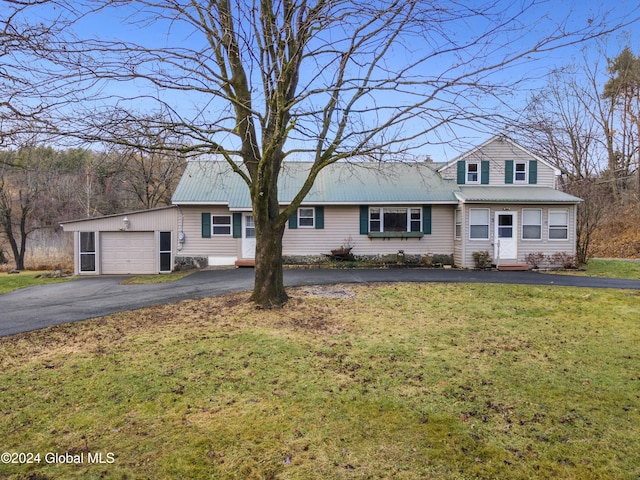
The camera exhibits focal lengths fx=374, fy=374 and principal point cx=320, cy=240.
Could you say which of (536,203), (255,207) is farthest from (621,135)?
(255,207)

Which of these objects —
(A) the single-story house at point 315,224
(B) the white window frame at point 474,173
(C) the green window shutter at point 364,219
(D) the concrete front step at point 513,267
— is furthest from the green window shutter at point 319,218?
(D) the concrete front step at point 513,267

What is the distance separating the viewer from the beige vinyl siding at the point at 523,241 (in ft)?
50.6

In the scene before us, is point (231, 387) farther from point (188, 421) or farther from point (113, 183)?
point (113, 183)

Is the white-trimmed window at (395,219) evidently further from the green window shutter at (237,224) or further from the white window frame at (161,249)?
the white window frame at (161,249)

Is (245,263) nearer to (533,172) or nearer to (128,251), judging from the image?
(128,251)

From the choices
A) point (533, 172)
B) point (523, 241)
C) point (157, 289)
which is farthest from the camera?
point (533, 172)

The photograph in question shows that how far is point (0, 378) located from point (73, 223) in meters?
13.8

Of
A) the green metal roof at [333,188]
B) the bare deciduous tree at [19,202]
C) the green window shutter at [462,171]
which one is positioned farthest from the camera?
the bare deciduous tree at [19,202]

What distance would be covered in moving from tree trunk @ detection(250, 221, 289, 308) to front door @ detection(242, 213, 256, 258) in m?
8.35

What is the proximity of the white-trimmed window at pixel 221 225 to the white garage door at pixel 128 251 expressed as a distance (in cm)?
270

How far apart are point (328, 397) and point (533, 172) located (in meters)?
16.8

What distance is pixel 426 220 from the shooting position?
16.4 meters

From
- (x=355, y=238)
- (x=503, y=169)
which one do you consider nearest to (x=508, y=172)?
(x=503, y=169)

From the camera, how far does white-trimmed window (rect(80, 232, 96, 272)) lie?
16.1 metres
